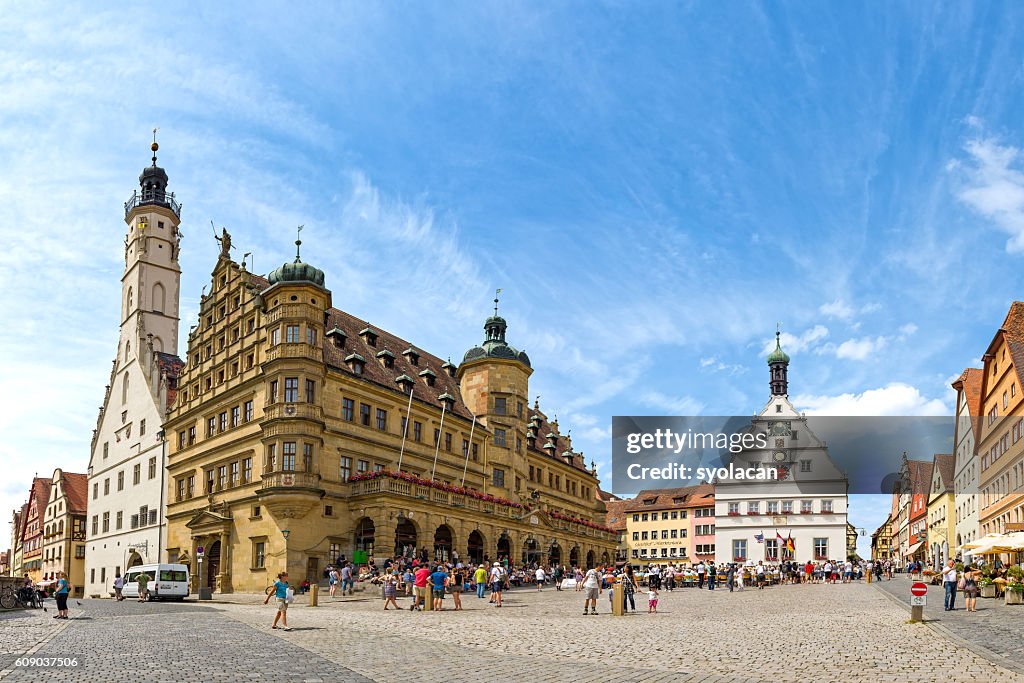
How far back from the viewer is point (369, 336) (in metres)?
60.5

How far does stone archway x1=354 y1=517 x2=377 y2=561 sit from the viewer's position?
50625mm

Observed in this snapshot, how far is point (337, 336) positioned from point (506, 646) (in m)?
36.9

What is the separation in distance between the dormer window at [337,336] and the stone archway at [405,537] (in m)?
10.8

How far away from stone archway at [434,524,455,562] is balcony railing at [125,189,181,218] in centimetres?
3840

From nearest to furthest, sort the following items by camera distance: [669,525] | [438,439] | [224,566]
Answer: [224,566] < [438,439] < [669,525]

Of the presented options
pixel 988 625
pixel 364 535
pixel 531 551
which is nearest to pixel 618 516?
pixel 531 551

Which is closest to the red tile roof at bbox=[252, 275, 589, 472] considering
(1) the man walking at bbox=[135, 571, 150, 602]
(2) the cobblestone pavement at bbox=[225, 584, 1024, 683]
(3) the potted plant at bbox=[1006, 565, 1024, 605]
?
(1) the man walking at bbox=[135, 571, 150, 602]

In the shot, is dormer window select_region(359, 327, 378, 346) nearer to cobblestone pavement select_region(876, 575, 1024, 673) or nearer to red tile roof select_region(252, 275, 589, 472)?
red tile roof select_region(252, 275, 589, 472)

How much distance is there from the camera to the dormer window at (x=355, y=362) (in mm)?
54109

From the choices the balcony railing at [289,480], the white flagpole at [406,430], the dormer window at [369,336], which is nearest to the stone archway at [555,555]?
the white flagpole at [406,430]

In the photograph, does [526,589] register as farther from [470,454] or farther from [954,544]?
[954,544]

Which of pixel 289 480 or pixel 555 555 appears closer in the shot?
pixel 289 480

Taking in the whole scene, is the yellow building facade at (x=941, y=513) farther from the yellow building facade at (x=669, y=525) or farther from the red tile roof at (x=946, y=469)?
the yellow building facade at (x=669, y=525)

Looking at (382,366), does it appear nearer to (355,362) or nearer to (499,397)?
(355,362)
